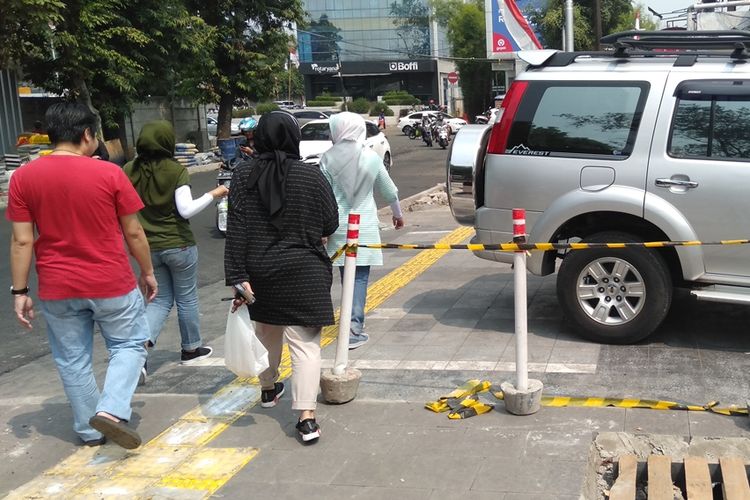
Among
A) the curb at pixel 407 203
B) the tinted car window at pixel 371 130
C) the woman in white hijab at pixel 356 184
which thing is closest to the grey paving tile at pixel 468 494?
the woman in white hijab at pixel 356 184

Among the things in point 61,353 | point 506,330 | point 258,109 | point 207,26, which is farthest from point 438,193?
point 258,109

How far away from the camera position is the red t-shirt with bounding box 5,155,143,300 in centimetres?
433

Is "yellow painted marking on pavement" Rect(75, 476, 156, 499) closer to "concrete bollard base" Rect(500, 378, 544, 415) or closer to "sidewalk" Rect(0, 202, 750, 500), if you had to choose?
"sidewalk" Rect(0, 202, 750, 500)

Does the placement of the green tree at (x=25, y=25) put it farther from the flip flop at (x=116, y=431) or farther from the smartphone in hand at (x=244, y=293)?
the flip flop at (x=116, y=431)

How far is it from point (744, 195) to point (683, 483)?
233 cm

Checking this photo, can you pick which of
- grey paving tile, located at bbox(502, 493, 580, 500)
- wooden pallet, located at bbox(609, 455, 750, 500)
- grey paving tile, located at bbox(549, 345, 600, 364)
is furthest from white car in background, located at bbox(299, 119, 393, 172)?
grey paving tile, located at bbox(502, 493, 580, 500)

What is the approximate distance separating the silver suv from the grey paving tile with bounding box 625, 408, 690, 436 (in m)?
1.32

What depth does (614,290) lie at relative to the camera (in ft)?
19.4

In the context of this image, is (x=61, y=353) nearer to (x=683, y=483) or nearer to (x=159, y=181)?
(x=159, y=181)

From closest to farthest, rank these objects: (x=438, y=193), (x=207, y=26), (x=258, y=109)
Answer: (x=438, y=193)
(x=207, y=26)
(x=258, y=109)

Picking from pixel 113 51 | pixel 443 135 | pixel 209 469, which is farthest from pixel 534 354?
pixel 443 135

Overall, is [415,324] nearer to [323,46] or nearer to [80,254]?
[80,254]

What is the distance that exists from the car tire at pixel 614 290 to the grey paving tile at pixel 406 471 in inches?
87.6

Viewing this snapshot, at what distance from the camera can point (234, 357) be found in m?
4.58
